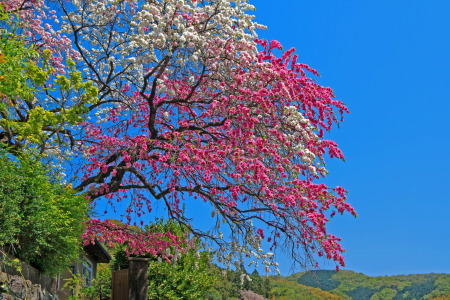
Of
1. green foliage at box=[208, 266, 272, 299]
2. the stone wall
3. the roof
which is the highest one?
the roof

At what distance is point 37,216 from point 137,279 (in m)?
4.85

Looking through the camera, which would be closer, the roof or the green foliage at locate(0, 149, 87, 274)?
the green foliage at locate(0, 149, 87, 274)

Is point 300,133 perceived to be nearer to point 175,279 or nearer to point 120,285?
point 120,285

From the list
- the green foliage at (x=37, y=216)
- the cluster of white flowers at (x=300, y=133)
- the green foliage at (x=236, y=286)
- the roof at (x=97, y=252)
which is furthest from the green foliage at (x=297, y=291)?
the green foliage at (x=37, y=216)

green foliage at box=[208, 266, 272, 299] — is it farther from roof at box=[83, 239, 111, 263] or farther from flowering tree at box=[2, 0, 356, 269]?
flowering tree at box=[2, 0, 356, 269]

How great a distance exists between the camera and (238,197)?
389 inches

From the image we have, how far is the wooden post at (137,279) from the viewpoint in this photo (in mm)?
11383

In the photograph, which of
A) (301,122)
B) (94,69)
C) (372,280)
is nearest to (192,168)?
(301,122)

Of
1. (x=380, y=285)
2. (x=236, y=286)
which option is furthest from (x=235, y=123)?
(x=380, y=285)

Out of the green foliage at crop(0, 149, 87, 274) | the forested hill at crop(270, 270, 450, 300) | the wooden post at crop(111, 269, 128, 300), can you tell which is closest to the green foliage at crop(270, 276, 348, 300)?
the forested hill at crop(270, 270, 450, 300)

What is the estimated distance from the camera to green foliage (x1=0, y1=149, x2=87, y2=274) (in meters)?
6.86

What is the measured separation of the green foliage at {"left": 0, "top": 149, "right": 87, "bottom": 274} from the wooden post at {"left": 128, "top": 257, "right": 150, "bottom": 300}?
2.80 meters

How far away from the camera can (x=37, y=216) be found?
23.9 feet

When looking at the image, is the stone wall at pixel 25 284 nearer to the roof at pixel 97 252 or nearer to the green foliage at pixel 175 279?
the green foliage at pixel 175 279
